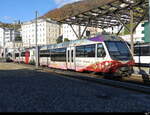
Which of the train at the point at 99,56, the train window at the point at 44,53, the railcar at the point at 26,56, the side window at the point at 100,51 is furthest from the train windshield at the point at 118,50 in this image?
the railcar at the point at 26,56

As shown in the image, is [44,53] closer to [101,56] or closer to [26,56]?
[26,56]

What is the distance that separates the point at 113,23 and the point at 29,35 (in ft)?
379

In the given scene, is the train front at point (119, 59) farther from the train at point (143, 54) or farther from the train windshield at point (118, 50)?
the train at point (143, 54)

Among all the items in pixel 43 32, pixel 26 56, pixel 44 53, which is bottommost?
pixel 26 56

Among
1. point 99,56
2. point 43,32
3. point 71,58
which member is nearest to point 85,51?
point 99,56

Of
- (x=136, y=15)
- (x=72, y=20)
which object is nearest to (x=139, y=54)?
(x=136, y=15)

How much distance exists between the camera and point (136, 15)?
82.0 ft

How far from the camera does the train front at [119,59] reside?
1588 centimetres

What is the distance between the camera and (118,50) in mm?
16562

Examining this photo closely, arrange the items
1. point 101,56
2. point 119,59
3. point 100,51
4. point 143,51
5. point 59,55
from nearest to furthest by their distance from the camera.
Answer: point 119,59 < point 101,56 < point 100,51 < point 59,55 < point 143,51

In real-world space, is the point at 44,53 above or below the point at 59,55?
above

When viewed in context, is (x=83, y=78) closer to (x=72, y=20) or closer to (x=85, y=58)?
(x=85, y=58)

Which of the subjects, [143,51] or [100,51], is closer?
[100,51]

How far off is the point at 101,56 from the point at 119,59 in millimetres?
1342
